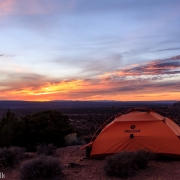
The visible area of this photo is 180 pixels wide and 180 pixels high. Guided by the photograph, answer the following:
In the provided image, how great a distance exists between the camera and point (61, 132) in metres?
17.9

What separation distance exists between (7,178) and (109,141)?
4329 millimetres

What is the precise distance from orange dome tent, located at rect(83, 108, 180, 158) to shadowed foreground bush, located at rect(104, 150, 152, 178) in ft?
4.88

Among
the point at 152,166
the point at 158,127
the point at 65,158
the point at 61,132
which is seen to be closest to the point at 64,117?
the point at 61,132

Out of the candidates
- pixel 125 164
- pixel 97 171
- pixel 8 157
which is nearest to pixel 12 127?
pixel 8 157

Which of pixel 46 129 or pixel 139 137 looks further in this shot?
pixel 46 129

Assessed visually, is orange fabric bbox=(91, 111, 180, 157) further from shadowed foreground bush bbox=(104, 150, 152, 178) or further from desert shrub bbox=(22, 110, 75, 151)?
desert shrub bbox=(22, 110, 75, 151)

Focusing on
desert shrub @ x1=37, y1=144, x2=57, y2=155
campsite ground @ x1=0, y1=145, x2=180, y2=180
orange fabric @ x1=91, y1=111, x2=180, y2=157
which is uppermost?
orange fabric @ x1=91, y1=111, x2=180, y2=157

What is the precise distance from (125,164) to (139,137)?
8.79ft

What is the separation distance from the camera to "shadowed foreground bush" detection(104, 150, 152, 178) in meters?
8.72

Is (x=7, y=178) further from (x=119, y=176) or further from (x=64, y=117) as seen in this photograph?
(x=64, y=117)

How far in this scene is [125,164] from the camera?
884cm

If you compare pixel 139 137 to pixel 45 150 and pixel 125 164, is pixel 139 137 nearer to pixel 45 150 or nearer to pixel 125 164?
pixel 125 164

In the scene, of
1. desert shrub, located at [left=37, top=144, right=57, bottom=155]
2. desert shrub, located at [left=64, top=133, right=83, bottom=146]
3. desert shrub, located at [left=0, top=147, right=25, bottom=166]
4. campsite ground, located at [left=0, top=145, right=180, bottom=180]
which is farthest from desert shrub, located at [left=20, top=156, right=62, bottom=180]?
desert shrub, located at [left=64, top=133, right=83, bottom=146]

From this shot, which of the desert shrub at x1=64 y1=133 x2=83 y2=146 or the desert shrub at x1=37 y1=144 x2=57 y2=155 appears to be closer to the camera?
the desert shrub at x1=37 y1=144 x2=57 y2=155
